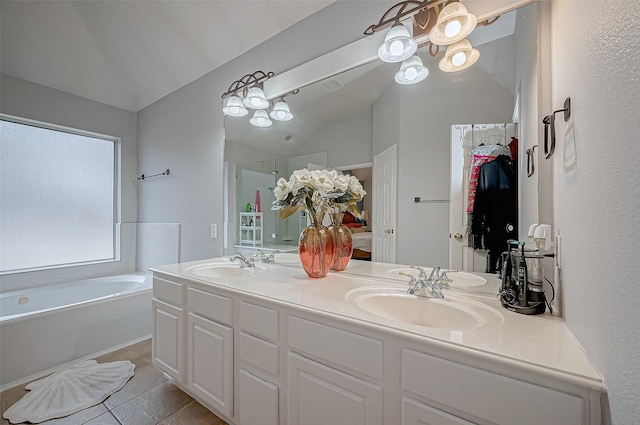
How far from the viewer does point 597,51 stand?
2.05 feet

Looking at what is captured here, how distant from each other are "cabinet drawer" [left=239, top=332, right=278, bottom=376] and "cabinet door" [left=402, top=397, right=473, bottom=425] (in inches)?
21.1

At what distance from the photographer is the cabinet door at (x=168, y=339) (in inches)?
62.1

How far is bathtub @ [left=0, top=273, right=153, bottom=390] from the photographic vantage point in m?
1.86

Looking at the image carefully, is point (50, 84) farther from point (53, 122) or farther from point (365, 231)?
point (365, 231)

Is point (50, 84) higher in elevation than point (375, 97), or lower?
higher

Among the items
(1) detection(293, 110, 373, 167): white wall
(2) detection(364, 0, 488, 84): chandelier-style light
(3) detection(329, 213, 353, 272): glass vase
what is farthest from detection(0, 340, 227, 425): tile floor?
(2) detection(364, 0, 488, 84): chandelier-style light

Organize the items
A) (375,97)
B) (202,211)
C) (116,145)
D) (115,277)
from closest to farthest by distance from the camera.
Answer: (375,97), (202,211), (115,277), (116,145)

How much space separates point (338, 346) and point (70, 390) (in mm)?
1968

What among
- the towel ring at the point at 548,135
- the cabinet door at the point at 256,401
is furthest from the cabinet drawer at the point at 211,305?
the towel ring at the point at 548,135

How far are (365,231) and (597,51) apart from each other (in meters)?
1.18

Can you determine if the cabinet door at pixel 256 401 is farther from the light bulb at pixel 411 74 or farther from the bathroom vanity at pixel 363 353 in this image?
the light bulb at pixel 411 74

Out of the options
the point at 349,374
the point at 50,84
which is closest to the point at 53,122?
the point at 50,84

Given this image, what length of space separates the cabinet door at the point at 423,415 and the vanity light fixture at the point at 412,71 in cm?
143

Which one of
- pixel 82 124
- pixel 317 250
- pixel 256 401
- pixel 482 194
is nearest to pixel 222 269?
pixel 317 250
